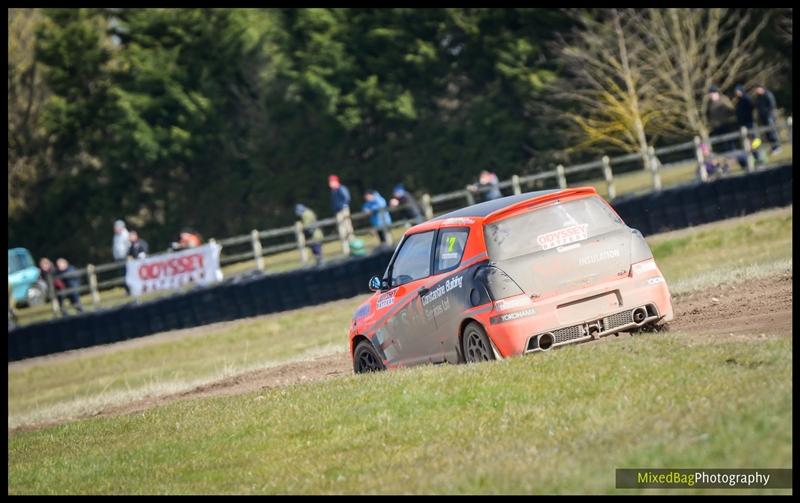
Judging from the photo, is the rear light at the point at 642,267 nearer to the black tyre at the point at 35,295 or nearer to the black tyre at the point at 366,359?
the black tyre at the point at 366,359

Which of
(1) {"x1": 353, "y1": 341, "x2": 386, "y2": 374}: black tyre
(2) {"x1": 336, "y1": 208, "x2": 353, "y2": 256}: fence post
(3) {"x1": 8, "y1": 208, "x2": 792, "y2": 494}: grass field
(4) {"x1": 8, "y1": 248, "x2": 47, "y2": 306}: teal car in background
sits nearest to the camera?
(3) {"x1": 8, "y1": 208, "x2": 792, "y2": 494}: grass field

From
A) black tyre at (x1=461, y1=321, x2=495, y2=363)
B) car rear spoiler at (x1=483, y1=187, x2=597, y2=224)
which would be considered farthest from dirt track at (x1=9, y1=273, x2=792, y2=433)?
black tyre at (x1=461, y1=321, x2=495, y2=363)

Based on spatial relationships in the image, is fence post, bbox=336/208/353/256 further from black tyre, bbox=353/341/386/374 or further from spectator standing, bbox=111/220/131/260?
black tyre, bbox=353/341/386/374

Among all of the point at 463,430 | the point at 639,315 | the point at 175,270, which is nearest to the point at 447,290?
the point at 639,315

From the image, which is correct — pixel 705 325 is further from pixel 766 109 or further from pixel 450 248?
pixel 766 109

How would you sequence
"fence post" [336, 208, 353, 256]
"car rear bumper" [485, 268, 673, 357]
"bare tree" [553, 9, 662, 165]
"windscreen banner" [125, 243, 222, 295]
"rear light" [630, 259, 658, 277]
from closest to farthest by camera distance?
1. "car rear bumper" [485, 268, 673, 357]
2. "rear light" [630, 259, 658, 277]
3. "fence post" [336, 208, 353, 256]
4. "windscreen banner" [125, 243, 222, 295]
5. "bare tree" [553, 9, 662, 165]

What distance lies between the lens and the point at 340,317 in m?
26.0

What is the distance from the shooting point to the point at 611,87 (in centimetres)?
4338

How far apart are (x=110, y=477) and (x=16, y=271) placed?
3666cm

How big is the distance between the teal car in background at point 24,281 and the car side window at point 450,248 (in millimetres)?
33467

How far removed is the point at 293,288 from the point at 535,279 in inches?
677

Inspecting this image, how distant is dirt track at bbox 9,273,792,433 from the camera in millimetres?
11750
